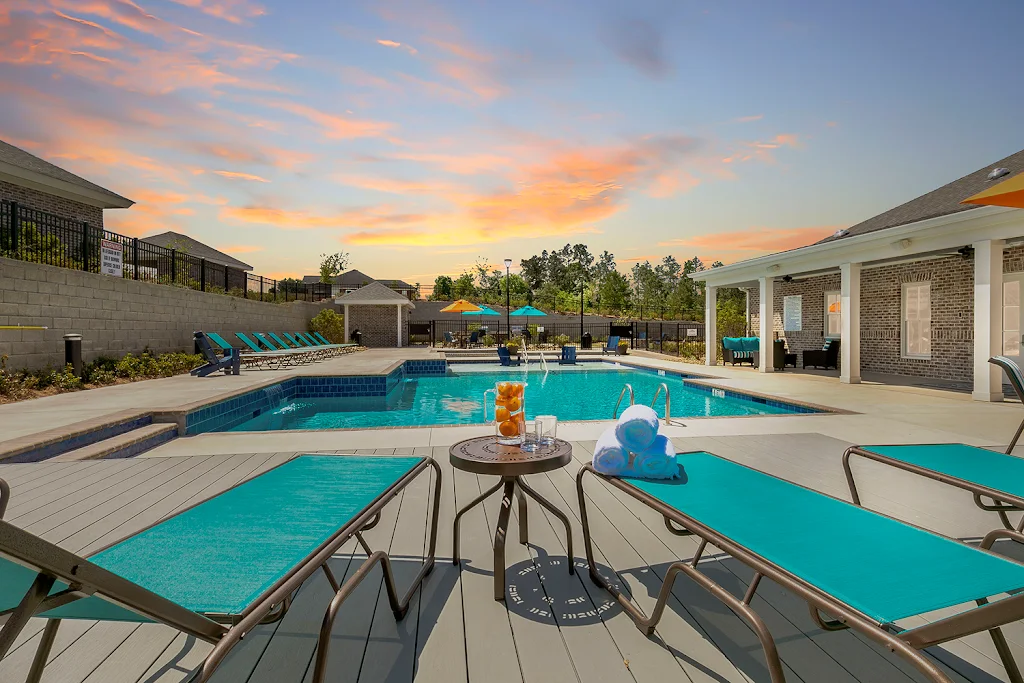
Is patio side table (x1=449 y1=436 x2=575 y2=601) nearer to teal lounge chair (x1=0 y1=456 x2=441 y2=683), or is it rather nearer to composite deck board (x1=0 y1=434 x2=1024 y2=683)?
composite deck board (x1=0 y1=434 x2=1024 y2=683)

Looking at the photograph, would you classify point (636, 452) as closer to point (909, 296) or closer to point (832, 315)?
point (909, 296)

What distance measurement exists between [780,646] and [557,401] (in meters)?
8.03

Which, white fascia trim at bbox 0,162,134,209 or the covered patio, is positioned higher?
white fascia trim at bbox 0,162,134,209

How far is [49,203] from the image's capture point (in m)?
14.1

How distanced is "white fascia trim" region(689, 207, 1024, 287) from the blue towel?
8.44m

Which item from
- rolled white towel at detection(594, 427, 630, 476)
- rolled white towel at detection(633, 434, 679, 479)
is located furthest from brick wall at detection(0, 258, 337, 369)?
rolled white towel at detection(633, 434, 679, 479)

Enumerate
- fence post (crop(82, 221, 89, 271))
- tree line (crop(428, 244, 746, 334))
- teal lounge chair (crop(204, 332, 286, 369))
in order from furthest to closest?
tree line (crop(428, 244, 746, 334)) < teal lounge chair (crop(204, 332, 286, 369)) < fence post (crop(82, 221, 89, 271))

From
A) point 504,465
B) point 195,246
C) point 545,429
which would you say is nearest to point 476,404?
point 545,429

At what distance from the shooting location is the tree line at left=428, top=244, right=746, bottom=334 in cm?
3919

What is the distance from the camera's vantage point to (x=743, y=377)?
431 inches

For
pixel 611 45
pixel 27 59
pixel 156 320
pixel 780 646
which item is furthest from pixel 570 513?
pixel 27 59

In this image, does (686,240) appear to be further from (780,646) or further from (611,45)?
(780,646)

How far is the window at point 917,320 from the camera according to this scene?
10750 millimetres

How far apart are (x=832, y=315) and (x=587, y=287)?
123 ft
